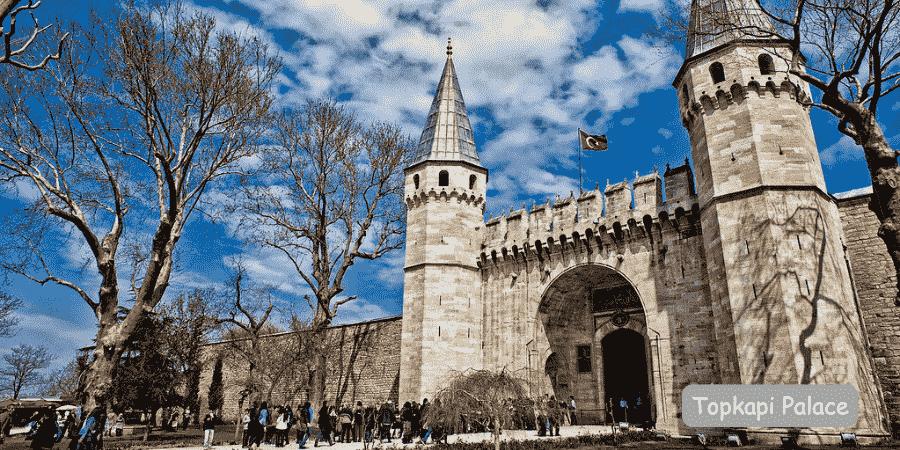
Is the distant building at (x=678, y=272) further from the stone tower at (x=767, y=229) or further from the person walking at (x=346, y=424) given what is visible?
the person walking at (x=346, y=424)

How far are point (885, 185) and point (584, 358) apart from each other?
1185 centimetres

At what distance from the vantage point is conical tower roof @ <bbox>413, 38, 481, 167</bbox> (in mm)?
A: 21312

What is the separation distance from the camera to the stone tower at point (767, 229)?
11664mm

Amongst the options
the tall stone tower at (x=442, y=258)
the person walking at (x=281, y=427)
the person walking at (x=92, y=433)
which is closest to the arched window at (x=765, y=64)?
the tall stone tower at (x=442, y=258)

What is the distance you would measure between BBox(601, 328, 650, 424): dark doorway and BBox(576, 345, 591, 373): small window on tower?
0.56 metres

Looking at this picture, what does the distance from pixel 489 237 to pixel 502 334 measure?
3894 millimetres

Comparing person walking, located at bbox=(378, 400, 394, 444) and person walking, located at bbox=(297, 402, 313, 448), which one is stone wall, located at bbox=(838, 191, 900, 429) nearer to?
person walking, located at bbox=(378, 400, 394, 444)

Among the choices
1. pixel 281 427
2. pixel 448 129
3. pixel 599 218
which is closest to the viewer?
pixel 281 427

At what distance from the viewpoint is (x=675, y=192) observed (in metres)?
15.7

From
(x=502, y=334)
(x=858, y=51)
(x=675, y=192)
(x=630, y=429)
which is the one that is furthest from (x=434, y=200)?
(x=858, y=51)

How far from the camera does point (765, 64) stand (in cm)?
1480

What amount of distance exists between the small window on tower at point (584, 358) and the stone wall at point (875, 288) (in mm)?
8158

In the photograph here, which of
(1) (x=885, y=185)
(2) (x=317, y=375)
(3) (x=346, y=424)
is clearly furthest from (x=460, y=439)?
(1) (x=885, y=185)

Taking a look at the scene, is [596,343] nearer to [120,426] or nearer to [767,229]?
[767,229]
